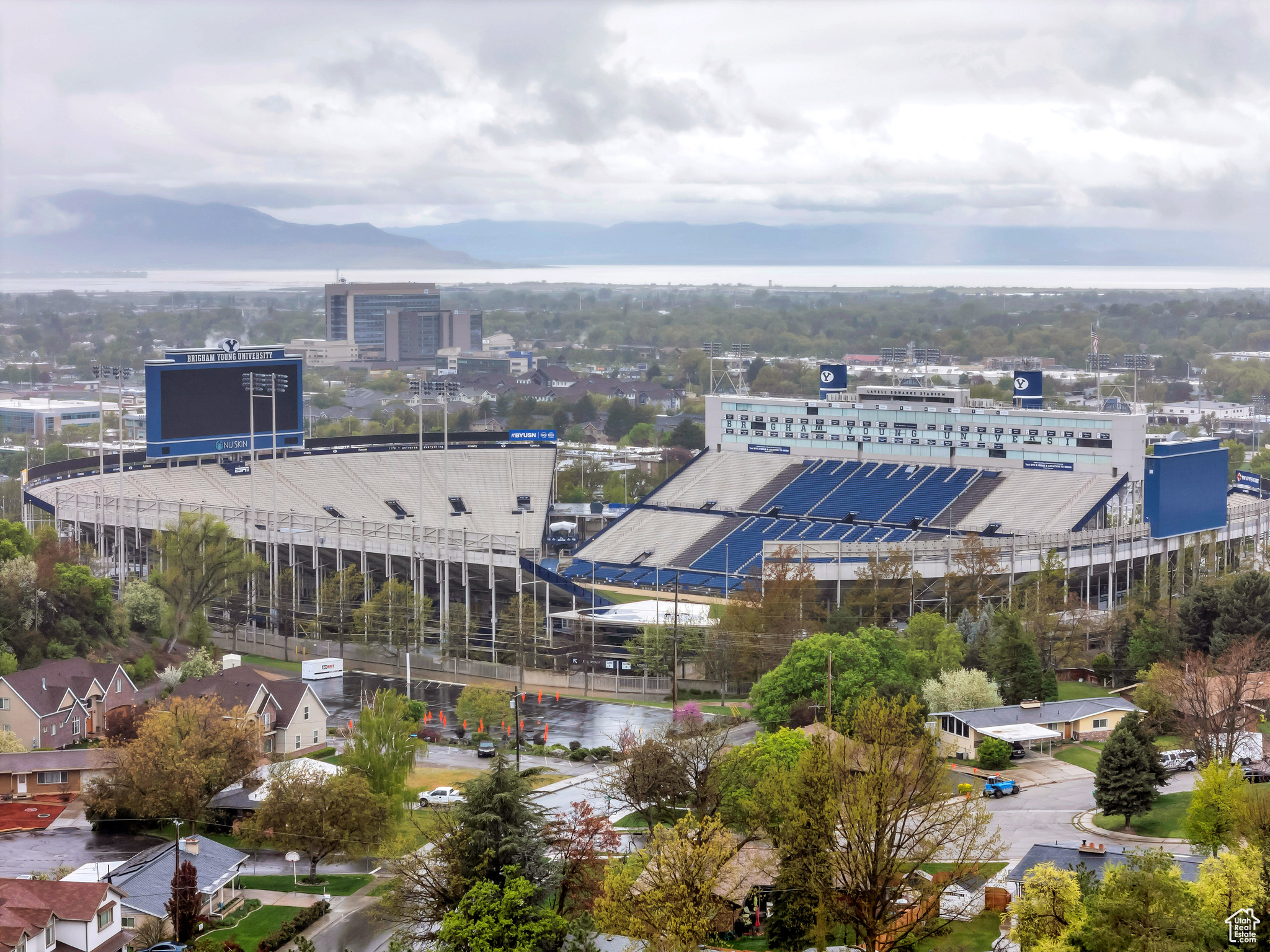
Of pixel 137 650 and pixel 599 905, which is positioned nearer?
→ pixel 599 905

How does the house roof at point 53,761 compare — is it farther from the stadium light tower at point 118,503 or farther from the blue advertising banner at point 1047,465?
the blue advertising banner at point 1047,465

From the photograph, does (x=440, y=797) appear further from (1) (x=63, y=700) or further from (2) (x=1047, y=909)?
(2) (x=1047, y=909)

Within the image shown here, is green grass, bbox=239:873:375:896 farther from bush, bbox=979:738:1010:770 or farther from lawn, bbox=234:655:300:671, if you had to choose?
lawn, bbox=234:655:300:671

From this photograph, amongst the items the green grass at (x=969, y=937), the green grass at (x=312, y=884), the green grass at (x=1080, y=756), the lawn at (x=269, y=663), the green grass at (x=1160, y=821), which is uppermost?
the green grass at (x=1160, y=821)

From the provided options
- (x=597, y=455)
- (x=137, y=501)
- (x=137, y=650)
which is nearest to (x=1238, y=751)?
(x=137, y=650)

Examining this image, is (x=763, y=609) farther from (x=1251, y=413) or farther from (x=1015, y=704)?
(x=1251, y=413)

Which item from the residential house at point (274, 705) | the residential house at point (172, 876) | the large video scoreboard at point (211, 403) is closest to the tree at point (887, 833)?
the residential house at point (172, 876)

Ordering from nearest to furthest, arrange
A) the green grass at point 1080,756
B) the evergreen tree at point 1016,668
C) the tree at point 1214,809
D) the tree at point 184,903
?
1. the tree at point 184,903
2. the tree at point 1214,809
3. the green grass at point 1080,756
4. the evergreen tree at point 1016,668
